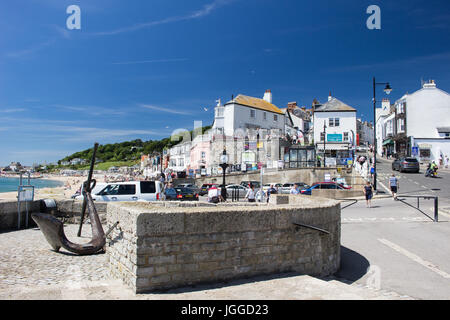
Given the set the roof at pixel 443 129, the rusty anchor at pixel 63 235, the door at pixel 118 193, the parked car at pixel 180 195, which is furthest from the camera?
the roof at pixel 443 129

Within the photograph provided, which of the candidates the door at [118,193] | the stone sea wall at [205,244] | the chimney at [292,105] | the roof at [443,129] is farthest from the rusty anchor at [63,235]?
the chimney at [292,105]

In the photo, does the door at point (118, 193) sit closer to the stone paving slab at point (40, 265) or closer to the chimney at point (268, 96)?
the stone paving slab at point (40, 265)

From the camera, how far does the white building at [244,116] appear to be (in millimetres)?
53156

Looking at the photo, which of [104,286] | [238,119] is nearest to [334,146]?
[238,119]

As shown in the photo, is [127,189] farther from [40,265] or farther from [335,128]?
[335,128]

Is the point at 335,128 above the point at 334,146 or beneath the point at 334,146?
above

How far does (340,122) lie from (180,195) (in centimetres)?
3434

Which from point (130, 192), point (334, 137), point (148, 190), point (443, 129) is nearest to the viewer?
point (130, 192)

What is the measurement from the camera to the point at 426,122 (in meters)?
51.4

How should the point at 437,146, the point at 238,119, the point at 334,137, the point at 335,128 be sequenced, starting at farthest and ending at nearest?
the point at 238,119, the point at 335,128, the point at 334,137, the point at 437,146

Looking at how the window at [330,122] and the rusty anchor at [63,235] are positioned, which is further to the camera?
the window at [330,122]

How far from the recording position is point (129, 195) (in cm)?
1427


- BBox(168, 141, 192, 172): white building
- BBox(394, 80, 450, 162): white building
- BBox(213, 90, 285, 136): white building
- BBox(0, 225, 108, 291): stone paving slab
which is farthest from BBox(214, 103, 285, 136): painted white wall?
BBox(0, 225, 108, 291): stone paving slab
